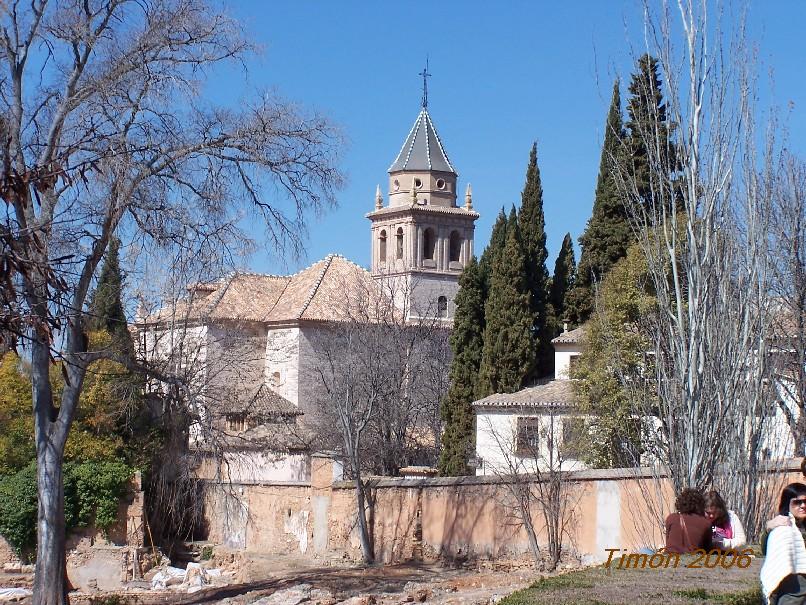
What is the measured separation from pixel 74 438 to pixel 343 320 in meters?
23.9

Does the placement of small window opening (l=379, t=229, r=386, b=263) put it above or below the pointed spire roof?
below

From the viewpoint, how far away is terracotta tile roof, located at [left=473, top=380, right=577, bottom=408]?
3045cm

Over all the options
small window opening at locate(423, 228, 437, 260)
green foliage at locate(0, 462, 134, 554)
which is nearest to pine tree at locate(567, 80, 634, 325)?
green foliage at locate(0, 462, 134, 554)

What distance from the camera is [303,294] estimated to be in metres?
56.8

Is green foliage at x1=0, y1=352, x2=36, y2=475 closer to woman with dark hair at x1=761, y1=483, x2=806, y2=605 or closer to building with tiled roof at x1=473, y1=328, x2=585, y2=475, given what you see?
building with tiled roof at x1=473, y1=328, x2=585, y2=475

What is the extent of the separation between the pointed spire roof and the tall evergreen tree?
30769 mm

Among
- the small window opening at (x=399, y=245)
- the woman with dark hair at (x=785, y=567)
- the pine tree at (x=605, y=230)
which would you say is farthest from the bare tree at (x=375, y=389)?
the woman with dark hair at (x=785, y=567)

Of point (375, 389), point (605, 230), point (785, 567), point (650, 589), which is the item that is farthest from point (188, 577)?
point (785, 567)

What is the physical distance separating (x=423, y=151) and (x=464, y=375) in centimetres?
3371

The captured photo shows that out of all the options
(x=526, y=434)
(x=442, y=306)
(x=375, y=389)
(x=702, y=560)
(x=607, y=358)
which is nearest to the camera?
(x=702, y=560)

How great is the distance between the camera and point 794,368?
22062mm

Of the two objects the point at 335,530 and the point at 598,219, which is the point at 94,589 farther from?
the point at 598,219

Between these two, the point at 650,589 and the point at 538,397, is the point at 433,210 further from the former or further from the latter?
the point at 650,589

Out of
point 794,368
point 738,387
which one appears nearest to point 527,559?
point 794,368
